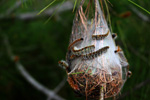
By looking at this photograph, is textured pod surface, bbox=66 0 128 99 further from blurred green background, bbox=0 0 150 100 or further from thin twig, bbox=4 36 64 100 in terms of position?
thin twig, bbox=4 36 64 100

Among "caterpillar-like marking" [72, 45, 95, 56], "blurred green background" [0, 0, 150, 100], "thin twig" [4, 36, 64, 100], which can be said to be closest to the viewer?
"caterpillar-like marking" [72, 45, 95, 56]

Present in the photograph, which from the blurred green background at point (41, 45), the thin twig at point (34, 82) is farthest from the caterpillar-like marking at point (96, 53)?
the thin twig at point (34, 82)

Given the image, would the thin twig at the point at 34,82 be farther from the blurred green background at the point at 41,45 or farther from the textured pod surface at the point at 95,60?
the textured pod surface at the point at 95,60

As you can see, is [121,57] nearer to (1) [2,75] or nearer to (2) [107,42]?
(2) [107,42]

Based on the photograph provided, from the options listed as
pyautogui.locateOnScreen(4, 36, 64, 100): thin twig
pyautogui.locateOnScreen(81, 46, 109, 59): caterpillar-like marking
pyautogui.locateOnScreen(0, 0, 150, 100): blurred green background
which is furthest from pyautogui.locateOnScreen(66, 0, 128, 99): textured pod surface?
pyautogui.locateOnScreen(4, 36, 64, 100): thin twig

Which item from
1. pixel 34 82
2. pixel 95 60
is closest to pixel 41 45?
pixel 34 82
